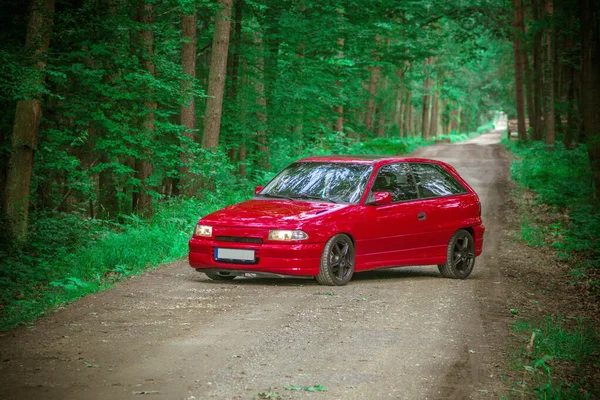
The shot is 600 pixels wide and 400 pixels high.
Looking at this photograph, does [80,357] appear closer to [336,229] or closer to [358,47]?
[336,229]

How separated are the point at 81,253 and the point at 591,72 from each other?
38.7 ft

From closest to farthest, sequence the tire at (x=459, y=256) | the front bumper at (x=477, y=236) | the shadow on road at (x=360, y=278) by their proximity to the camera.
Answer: the shadow on road at (x=360, y=278) < the tire at (x=459, y=256) < the front bumper at (x=477, y=236)

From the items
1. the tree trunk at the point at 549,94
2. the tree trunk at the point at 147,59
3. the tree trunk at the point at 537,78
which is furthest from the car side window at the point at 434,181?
the tree trunk at the point at 537,78

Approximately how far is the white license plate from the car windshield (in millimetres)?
1286

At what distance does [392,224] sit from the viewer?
1084 cm

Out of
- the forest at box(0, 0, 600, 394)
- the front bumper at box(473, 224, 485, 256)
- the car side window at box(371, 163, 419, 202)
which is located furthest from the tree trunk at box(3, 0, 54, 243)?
the front bumper at box(473, 224, 485, 256)

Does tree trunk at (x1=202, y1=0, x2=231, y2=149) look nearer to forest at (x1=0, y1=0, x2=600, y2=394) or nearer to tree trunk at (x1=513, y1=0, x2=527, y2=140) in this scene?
forest at (x1=0, y1=0, x2=600, y2=394)

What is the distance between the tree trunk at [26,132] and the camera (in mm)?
12789

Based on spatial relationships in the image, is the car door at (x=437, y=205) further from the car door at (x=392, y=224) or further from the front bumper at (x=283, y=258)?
the front bumper at (x=283, y=258)

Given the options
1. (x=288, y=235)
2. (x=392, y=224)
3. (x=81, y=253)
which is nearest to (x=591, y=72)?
(x=392, y=224)

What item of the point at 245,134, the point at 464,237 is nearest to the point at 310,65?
the point at 245,134

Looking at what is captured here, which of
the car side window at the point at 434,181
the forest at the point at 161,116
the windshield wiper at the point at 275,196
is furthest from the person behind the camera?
the forest at the point at 161,116

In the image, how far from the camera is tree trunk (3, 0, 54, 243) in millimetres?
12789

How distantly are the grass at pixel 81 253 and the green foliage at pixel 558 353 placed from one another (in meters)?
4.82
